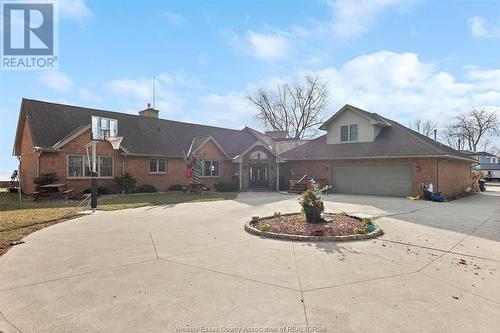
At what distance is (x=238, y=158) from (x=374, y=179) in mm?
10620

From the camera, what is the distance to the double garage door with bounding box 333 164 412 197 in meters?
20.2

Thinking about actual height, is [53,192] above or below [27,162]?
below

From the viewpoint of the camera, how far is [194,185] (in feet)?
71.6

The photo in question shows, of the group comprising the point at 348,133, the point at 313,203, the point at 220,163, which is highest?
the point at 348,133

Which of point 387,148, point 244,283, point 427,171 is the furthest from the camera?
point 387,148

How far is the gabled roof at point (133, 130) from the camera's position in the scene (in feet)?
63.9

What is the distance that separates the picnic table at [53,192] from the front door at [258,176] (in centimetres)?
1389

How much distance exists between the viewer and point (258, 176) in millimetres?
27000

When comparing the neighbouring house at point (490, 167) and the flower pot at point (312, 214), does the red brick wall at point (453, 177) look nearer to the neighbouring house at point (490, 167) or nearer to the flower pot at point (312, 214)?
the flower pot at point (312, 214)

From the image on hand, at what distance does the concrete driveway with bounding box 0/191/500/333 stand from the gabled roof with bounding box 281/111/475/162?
467 inches

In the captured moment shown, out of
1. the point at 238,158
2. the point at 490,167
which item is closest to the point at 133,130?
the point at 238,158

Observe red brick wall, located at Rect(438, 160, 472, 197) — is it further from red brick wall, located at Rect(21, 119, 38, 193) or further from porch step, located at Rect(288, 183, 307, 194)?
red brick wall, located at Rect(21, 119, 38, 193)

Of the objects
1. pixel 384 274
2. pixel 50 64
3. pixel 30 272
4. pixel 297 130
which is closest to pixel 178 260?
pixel 30 272

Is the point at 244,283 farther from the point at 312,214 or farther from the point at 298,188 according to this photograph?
the point at 298,188
